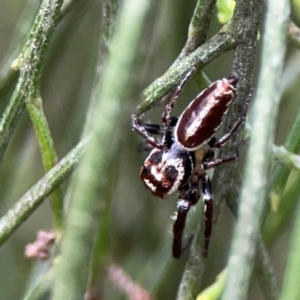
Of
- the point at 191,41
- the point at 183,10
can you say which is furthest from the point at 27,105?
the point at 183,10

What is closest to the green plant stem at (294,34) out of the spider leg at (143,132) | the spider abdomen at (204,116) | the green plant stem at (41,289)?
the spider abdomen at (204,116)

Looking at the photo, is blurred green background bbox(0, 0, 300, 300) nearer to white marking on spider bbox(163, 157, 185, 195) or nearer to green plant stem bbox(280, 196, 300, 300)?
white marking on spider bbox(163, 157, 185, 195)

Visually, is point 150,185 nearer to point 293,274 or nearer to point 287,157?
point 287,157

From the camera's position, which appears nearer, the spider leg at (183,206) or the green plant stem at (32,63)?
the green plant stem at (32,63)

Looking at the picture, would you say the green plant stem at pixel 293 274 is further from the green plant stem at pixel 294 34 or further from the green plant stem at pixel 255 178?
the green plant stem at pixel 294 34

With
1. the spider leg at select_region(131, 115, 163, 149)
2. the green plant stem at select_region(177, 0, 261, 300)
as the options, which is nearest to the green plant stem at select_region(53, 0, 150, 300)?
the green plant stem at select_region(177, 0, 261, 300)

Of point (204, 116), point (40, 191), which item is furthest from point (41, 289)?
point (204, 116)
